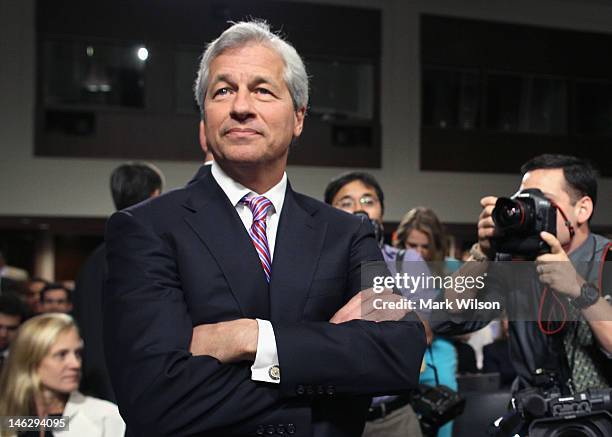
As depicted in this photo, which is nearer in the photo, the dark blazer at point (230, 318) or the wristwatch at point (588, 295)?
the dark blazer at point (230, 318)

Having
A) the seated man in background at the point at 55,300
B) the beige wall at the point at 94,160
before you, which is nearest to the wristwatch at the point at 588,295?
the seated man in background at the point at 55,300

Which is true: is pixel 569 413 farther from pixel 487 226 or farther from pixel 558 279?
pixel 487 226

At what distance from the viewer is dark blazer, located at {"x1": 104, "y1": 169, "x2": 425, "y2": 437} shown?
1.16 meters

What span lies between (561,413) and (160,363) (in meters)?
0.88

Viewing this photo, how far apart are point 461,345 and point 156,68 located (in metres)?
4.84

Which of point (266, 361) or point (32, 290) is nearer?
point (266, 361)

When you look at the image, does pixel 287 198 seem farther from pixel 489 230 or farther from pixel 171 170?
pixel 171 170

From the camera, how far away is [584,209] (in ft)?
5.98

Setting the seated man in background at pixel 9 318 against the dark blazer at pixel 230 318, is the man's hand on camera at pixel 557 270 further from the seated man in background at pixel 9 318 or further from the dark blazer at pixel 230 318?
the seated man in background at pixel 9 318

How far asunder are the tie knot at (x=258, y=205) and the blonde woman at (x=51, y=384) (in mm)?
1092

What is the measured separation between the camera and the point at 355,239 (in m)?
1.39

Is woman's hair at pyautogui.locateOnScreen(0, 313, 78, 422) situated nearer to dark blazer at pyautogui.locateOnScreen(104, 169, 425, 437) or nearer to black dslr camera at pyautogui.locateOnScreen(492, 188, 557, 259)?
dark blazer at pyautogui.locateOnScreen(104, 169, 425, 437)

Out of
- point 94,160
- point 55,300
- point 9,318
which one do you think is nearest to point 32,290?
point 55,300

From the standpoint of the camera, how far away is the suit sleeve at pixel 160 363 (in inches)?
45.4
